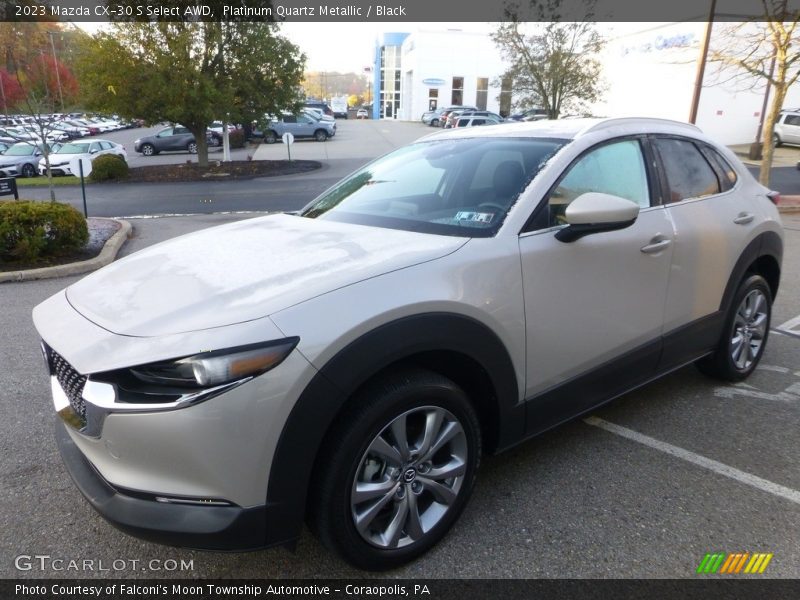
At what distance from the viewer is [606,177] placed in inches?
121

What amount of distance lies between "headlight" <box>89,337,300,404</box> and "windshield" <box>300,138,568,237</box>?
1.09 m

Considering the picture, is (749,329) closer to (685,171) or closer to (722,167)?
(722,167)

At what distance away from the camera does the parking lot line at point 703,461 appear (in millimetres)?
2906

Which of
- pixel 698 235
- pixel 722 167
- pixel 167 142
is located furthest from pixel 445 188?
pixel 167 142

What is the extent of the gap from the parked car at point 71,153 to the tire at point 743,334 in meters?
23.4

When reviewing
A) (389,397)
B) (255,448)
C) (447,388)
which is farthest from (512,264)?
(255,448)

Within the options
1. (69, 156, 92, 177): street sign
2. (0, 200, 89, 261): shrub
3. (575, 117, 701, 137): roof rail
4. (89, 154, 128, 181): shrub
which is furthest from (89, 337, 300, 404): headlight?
(89, 154, 128, 181): shrub

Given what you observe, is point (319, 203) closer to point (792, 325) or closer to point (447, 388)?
point (447, 388)

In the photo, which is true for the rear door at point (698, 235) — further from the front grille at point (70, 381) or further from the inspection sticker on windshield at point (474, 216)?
the front grille at point (70, 381)

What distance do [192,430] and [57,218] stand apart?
286 inches

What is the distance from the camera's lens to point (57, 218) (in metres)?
7.82

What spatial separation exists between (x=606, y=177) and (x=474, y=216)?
82cm

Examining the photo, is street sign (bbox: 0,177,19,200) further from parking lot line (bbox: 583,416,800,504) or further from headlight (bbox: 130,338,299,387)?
parking lot line (bbox: 583,416,800,504)

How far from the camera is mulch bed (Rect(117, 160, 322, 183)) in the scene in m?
22.0
